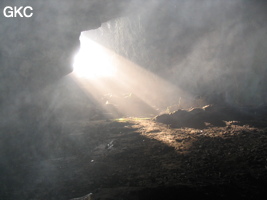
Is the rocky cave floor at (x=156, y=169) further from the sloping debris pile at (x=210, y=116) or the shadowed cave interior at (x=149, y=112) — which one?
the sloping debris pile at (x=210, y=116)

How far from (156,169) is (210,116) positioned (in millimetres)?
10432

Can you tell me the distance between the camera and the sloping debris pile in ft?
52.2

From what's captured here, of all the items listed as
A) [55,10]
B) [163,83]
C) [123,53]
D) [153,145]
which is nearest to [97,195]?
[153,145]

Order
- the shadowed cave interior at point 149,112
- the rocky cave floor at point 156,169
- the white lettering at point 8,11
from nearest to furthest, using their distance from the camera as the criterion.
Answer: the rocky cave floor at point 156,169 < the shadowed cave interior at point 149,112 < the white lettering at point 8,11

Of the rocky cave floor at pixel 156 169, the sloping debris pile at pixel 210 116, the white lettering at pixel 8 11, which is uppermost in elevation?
the white lettering at pixel 8 11

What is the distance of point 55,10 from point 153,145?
11.6 meters

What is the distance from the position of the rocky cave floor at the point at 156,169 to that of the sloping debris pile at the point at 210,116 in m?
1.97

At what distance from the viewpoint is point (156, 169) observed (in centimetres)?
852

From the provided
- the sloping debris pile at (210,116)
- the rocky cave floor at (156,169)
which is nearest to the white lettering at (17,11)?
the rocky cave floor at (156,169)

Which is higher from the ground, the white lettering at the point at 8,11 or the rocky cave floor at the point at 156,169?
the white lettering at the point at 8,11

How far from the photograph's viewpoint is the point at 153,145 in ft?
38.5

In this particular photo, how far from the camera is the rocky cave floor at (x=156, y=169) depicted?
657 centimetres

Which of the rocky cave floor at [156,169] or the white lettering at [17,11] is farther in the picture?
the white lettering at [17,11]

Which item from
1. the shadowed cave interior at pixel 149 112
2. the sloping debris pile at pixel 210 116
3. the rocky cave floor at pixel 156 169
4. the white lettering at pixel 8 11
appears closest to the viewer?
the rocky cave floor at pixel 156 169
